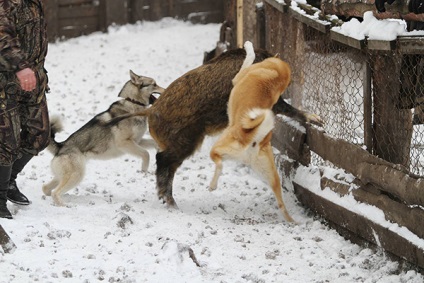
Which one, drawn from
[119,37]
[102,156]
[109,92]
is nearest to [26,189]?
[102,156]

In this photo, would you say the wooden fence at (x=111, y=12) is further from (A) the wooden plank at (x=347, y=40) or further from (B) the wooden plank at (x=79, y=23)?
(A) the wooden plank at (x=347, y=40)

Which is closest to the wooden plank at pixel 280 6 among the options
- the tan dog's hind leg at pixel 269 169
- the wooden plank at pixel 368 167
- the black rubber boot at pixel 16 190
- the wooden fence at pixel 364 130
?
the wooden fence at pixel 364 130

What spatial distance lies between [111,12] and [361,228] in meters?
10.3

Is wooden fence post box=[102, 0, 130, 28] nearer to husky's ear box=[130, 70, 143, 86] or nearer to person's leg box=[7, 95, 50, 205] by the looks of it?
husky's ear box=[130, 70, 143, 86]

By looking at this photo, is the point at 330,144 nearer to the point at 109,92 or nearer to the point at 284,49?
the point at 284,49

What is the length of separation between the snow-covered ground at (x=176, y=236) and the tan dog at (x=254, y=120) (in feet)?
1.65

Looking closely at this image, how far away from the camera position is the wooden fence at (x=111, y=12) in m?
15.1

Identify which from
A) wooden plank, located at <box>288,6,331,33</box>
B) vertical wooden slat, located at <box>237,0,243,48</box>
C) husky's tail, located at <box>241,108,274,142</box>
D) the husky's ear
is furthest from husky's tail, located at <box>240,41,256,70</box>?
vertical wooden slat, located at <box>237,0,243,48</box>

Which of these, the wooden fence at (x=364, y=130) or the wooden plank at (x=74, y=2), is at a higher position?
the wooden fence at (x=364, y=130)

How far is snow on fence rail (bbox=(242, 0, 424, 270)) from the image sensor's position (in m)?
5.51

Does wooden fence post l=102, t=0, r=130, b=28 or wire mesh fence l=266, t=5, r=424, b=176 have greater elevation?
wire mesh fence l=266, t=5, r=424, b=176

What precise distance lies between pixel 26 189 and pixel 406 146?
3626 millimetres

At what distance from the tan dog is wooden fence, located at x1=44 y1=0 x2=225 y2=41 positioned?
28.4ft

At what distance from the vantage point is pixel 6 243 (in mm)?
5602
